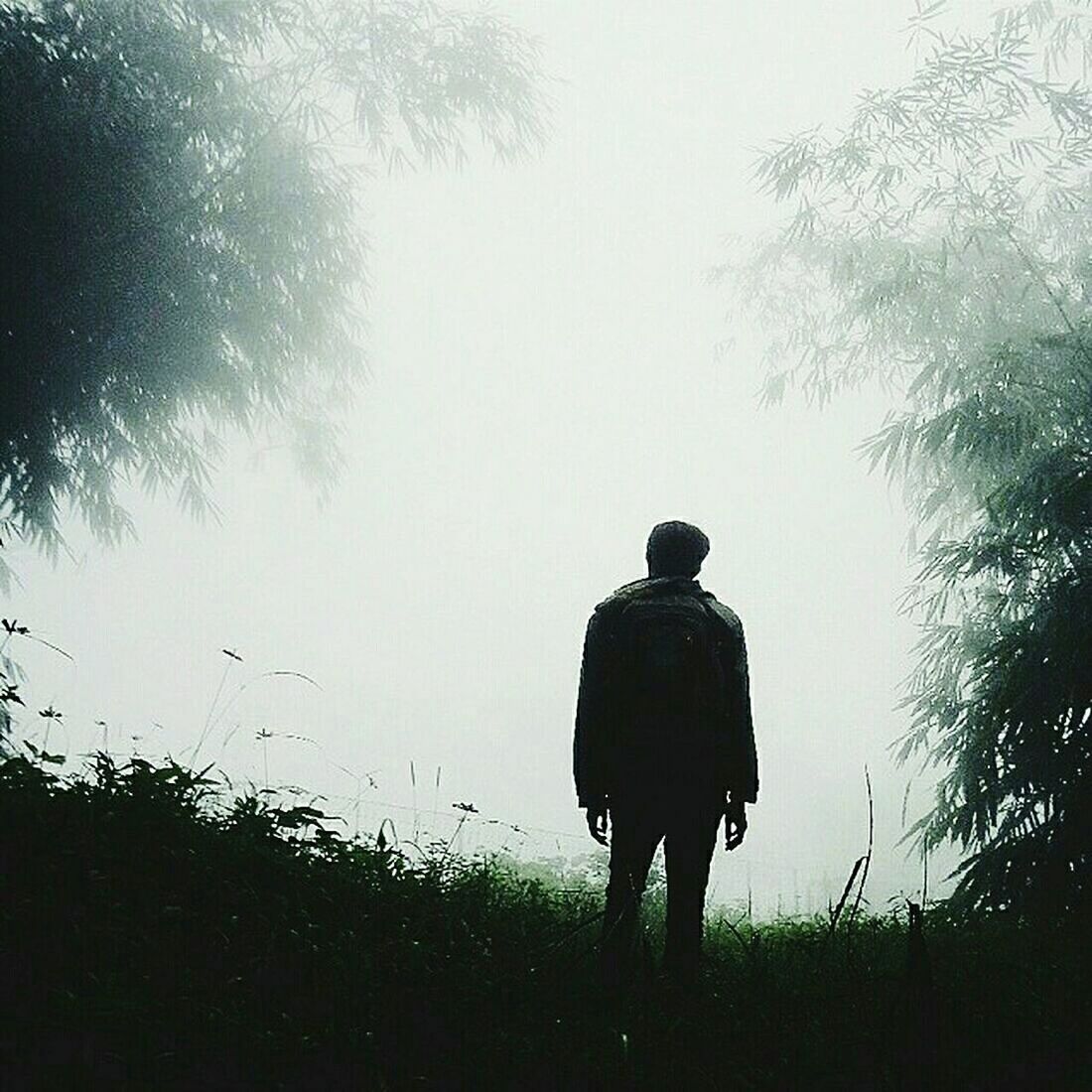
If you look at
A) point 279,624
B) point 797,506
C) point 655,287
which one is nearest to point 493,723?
point 279,624

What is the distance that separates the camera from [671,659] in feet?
9.80

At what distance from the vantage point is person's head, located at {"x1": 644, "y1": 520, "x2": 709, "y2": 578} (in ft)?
10.7

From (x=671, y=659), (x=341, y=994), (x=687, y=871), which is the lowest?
(x=341, y=994)

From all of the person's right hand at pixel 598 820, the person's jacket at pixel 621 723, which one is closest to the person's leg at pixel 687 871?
the person's jacket at pixel 621 723

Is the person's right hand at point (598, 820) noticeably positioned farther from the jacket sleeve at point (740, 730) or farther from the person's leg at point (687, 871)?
the jacket sleeve at point (740, 730)

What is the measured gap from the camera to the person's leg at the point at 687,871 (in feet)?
9.32

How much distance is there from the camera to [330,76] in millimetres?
7758

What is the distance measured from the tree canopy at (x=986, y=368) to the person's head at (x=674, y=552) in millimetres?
2996

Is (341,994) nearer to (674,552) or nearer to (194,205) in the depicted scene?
(674,552)

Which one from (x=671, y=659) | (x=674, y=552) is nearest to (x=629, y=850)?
(x=671, y=659)

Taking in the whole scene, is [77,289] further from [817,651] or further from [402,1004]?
[817,651]

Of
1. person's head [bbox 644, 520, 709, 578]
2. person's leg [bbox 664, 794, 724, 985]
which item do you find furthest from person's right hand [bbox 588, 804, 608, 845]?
person's head [bbox 644, 520, 709, 578]

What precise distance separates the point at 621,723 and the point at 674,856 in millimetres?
484

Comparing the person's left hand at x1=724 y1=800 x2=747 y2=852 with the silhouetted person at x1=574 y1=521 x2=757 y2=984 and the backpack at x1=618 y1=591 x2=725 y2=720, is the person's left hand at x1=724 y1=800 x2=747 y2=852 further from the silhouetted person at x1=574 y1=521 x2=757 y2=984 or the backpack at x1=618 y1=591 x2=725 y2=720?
the backpack at x1=618 y1=591 x2=725 y2=720
